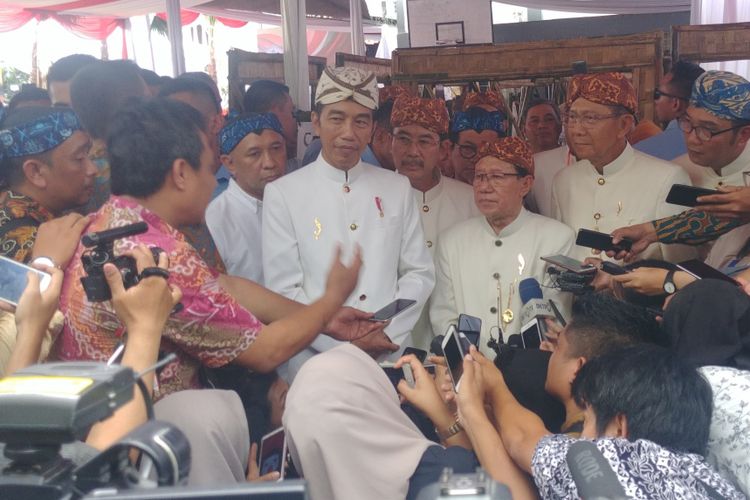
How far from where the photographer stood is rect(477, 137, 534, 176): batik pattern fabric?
12.1 ft

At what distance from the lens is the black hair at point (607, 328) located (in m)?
2.37

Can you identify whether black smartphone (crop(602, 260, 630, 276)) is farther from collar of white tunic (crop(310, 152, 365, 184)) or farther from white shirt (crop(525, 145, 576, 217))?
white shirt (crop(525, 145, 576, 217))

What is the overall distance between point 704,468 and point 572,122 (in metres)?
2.30

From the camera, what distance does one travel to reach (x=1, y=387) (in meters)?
1.11

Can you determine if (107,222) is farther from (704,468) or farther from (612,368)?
(704,468)

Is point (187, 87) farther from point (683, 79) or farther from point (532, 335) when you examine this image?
point (683, 79)

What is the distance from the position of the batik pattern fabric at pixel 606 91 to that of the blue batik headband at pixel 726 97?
0.46 meters

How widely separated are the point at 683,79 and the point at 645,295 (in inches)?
98.1

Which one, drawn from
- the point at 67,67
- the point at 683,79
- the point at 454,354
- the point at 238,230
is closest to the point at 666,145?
the point at 683,79

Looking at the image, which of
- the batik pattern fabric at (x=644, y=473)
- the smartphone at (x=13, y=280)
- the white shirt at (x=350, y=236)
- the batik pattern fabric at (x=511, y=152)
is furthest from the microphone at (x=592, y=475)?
the batik pattern fabric at (x=511, y=152)

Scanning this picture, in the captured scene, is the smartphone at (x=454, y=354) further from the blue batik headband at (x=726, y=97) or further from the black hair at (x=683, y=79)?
the black hair at (x=683, y=79)

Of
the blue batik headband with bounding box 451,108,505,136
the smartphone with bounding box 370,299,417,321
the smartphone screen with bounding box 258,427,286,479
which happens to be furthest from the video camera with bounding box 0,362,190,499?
the blue batik headband with bounding box 451,108,505,136

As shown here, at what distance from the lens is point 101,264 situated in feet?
5.92

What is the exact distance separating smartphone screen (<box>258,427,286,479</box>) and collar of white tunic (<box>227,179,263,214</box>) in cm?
194
